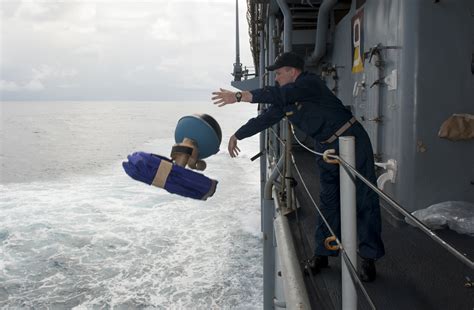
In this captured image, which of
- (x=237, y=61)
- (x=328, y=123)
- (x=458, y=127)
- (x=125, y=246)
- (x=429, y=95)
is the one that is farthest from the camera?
(x=237, y=61)

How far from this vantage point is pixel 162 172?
326 cm

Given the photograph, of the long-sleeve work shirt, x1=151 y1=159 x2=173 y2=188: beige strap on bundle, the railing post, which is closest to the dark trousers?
the long-sleeve work shirt

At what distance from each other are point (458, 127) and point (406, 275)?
182 cm

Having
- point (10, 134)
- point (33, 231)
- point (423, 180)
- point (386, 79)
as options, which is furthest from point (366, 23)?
point (10, 134)

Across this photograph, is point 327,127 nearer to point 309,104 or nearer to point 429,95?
point 309,104

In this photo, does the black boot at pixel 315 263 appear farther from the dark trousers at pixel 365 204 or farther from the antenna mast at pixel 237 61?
the antenna mast at pixel 237 61

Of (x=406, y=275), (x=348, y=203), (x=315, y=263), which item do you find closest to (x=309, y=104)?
(x=315, y=263)

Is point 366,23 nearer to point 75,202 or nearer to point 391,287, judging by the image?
point 391,287

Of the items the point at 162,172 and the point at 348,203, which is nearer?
the point at 348,203

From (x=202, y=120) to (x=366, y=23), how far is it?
3166 mm

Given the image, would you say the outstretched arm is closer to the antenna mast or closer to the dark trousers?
the dark trousers

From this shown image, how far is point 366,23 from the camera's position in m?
5.50

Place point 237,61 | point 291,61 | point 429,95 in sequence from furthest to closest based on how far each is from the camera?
point 237,61, point 429,95, point 291,61

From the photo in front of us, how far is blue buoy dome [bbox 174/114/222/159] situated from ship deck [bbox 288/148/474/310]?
117 centimetres
